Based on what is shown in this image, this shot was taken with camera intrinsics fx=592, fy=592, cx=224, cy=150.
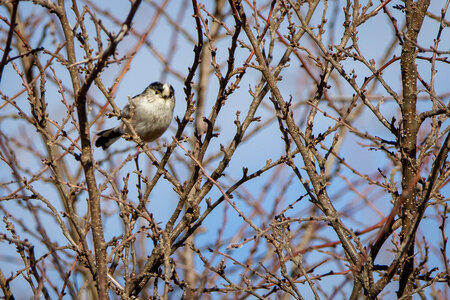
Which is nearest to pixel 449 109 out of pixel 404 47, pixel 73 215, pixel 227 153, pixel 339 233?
pixel 404 47

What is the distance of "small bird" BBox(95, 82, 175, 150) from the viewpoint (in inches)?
227

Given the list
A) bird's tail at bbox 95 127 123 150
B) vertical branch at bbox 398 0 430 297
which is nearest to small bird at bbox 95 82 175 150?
bird's tail at bbox 95 127 123 150

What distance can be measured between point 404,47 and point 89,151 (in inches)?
67.9

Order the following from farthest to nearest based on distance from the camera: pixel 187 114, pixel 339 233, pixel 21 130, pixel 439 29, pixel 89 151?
pixel 21 130 < pixel 187 114 < pixel 439 29 < pixel 339 233 < pixel 89 151

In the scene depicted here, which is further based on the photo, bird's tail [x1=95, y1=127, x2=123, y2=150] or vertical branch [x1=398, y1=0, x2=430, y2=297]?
bird's tail [x1=95, y1=127, x2=123, y2=150]

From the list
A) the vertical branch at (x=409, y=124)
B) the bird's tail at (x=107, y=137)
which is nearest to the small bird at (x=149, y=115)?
the bird's tail at (x=107, y=137)

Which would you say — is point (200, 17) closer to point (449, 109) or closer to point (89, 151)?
point (89, 151)

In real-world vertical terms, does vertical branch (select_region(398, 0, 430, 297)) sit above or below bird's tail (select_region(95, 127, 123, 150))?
below

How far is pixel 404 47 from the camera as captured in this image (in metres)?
3.15

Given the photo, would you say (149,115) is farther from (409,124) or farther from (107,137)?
(409,124)

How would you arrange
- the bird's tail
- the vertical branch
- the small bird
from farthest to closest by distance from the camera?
the bird's tail → the small bird → the vertical branch

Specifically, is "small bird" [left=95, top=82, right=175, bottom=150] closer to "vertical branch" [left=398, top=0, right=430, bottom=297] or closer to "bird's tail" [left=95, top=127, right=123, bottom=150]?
"bird's tail" [left=95, top=127, right=123, bottom=150]

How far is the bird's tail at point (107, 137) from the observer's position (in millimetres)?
6102

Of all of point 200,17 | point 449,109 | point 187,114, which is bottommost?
point 449,109
